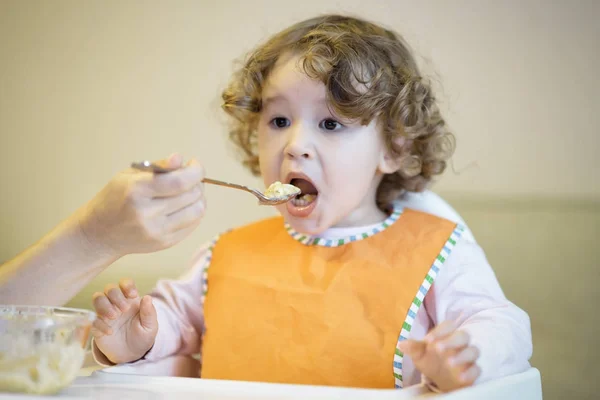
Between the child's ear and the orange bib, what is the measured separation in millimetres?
96

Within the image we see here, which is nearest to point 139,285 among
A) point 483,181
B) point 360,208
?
point 360,208

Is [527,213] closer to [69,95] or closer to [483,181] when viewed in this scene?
[483,181]

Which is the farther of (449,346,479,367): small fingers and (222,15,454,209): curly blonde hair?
(222,15,454,209): curly blonde hair

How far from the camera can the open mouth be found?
120 centimetres

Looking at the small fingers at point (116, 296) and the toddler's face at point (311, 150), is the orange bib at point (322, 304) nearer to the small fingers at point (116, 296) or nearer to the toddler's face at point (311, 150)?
the toddler's face at point (311, 150)

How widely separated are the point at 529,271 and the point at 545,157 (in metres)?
0.30

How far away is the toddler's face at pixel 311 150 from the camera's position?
117 cm

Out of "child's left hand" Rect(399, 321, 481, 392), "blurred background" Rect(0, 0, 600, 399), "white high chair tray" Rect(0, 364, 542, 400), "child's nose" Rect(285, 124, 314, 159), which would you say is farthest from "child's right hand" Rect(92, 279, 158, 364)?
"blurred background" Rect(0, 0, 600, 399)

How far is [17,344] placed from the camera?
0.72 m

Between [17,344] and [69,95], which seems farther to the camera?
[69,95]

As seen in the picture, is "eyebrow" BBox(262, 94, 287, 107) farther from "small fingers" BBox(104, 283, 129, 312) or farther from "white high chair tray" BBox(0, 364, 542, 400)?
"white high chair tray" BBox(0, 364, 542, 400)

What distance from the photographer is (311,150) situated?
1154mm

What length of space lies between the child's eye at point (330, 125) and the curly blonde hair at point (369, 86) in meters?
0.03

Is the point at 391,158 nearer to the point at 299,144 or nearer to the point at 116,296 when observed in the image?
the point at 299,144
